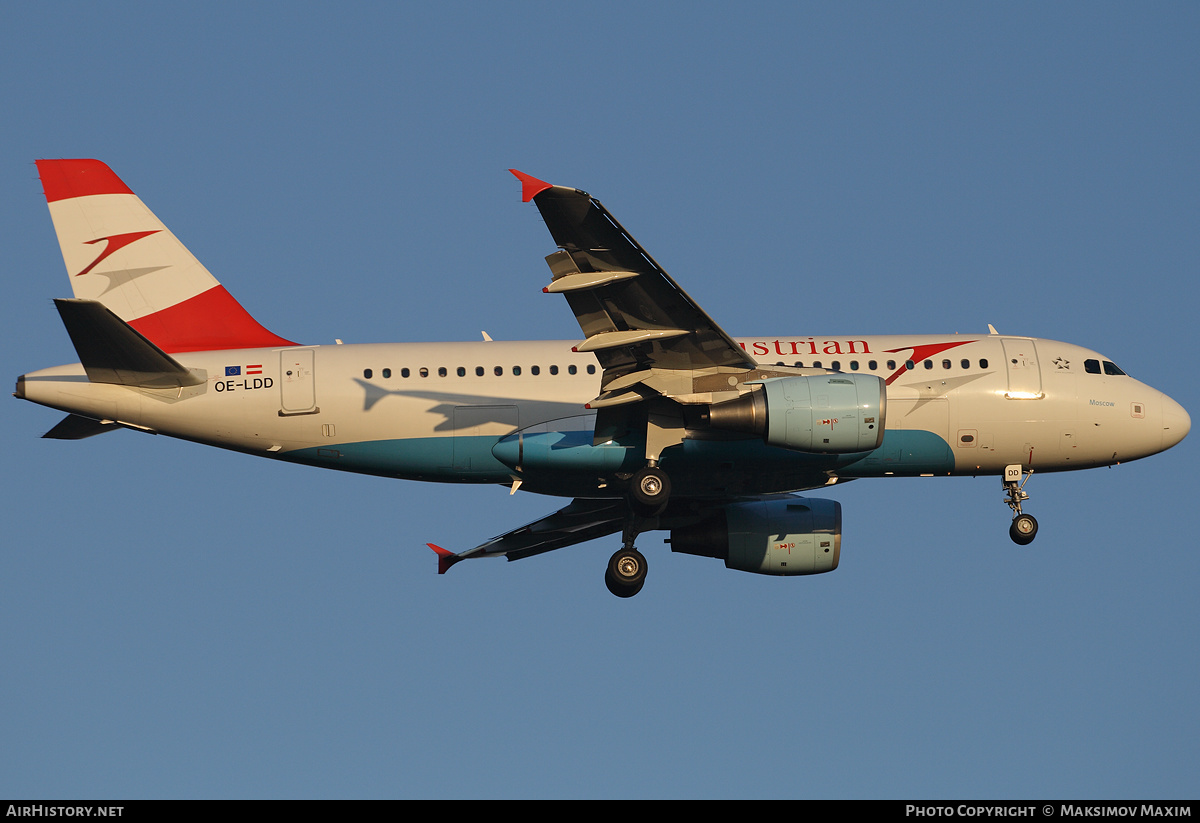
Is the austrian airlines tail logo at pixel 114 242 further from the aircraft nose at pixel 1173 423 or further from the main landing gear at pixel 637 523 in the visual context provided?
the aircraft nose at pixel 1173 423

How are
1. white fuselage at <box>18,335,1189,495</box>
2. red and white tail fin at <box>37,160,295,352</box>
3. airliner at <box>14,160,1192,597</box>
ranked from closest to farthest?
airliner at <box>14,160,1192,597</box>, white fuselage at <box>18,335,1189,495</box>, red and white tail fin at <box>37,160,295,352</box>

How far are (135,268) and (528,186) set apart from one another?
52.9 feet

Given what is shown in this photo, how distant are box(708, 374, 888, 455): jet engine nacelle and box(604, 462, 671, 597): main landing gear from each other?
2.21 metres

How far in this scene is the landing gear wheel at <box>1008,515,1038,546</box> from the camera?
35562 millimetres

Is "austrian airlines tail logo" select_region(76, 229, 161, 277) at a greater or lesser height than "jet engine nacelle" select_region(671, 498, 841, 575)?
greater

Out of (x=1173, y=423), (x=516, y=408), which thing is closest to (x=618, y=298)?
(x=516, y=408)

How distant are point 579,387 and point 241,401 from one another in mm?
8395

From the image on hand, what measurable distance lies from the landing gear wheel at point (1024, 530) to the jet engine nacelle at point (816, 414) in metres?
6.70

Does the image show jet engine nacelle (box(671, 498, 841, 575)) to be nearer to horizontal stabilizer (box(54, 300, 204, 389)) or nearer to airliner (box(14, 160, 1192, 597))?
airliner (box(14, 160, 1192, 597))

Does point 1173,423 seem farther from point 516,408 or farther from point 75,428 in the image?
point 75,428

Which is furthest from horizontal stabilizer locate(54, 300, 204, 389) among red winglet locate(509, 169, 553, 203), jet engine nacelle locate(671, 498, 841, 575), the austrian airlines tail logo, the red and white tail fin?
jet engine nacelle locate(671, 498, 841, 575)

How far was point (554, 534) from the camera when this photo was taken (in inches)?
1551
